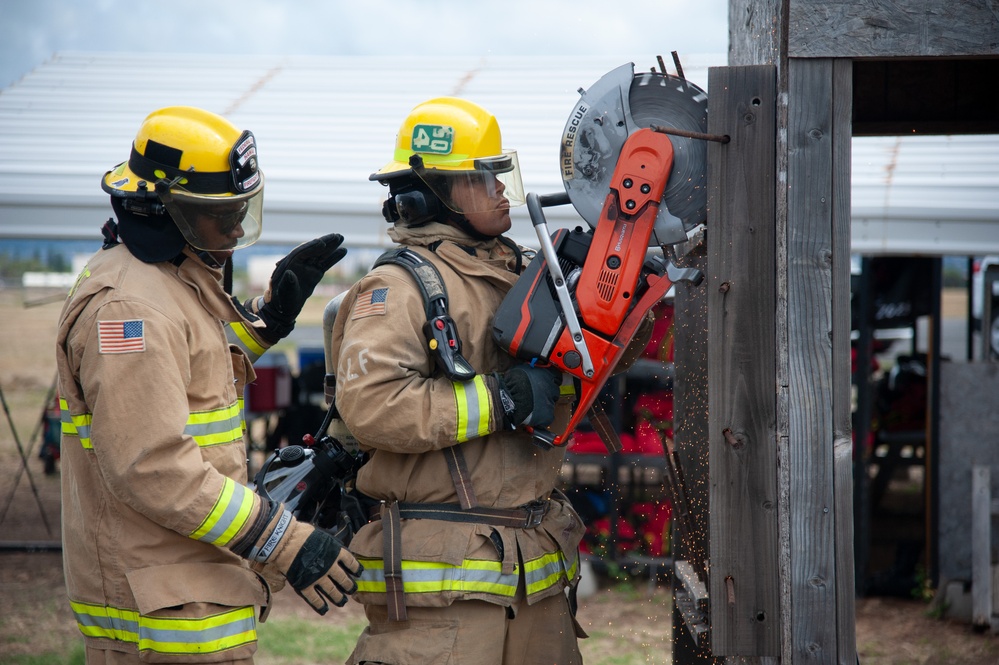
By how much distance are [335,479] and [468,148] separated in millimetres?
1052

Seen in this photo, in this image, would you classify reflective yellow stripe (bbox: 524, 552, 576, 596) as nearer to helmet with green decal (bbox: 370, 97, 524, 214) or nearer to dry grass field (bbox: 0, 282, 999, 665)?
helmet with green decal (bbox: 370, 97, 524, 214)

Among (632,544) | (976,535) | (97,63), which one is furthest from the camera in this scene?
(97,63)

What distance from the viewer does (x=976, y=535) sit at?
16.8 ft

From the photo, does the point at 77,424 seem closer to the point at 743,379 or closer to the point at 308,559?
the point at 308,559

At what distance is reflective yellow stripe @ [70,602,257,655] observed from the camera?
6.95 ft

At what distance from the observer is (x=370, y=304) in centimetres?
242

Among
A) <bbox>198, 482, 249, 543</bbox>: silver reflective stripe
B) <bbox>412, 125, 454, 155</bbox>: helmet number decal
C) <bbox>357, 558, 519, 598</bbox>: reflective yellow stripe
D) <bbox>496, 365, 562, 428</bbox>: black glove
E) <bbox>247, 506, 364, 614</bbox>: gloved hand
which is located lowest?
<bbox>357, 558, 519, 598</bbox>: reflective yellow stripe

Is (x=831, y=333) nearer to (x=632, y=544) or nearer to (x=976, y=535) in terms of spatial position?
(x=976, y=535)

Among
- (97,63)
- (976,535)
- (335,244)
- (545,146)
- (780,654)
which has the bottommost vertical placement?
(976,535)

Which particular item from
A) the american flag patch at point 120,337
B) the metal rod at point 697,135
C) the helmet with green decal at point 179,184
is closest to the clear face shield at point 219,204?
the helmet with green decal at point 179,184

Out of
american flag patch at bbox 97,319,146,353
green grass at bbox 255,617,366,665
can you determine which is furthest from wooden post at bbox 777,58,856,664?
green grass at bbox 255,617,366,665

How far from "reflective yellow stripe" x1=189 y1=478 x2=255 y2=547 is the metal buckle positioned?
767mm

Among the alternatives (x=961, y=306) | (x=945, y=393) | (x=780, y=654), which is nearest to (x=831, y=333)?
(x=780, y=654)

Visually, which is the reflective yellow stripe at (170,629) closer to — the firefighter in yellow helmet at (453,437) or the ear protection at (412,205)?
the firefighter in yellow helmet at (453,437)
